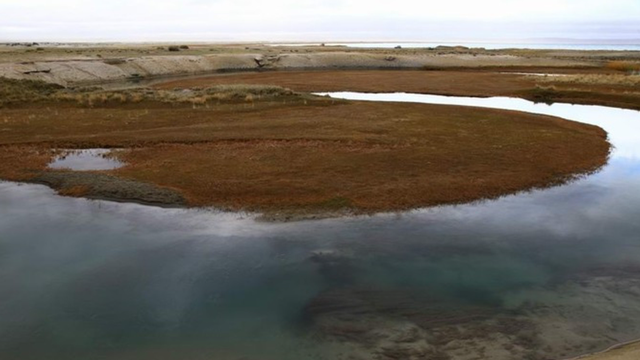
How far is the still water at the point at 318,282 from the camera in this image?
A: 35.8 feet

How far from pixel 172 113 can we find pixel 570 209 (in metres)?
30.8

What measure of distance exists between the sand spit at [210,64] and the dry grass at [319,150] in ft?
98.5

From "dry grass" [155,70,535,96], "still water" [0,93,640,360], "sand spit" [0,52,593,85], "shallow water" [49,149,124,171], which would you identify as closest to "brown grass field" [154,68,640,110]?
"dry grass" [155,70,535,96]

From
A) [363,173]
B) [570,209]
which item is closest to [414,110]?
[363,173]

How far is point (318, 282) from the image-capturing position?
1359cm

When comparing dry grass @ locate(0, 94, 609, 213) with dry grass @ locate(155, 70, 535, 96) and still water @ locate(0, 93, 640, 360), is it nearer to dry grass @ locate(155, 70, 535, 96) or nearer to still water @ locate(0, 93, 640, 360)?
still water @ locate(0, 93, 640, 360)

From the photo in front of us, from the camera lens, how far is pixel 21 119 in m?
37.4

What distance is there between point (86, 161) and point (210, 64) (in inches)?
2971

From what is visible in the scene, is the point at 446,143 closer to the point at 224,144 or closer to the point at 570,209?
the point at 570,209

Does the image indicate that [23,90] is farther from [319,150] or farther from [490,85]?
[490,85]

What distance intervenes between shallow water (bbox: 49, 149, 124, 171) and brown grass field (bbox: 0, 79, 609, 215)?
2.76ft

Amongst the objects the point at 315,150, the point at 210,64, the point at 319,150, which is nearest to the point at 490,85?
the point at 319,150

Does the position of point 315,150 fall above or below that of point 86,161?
above

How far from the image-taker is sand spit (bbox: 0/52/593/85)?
70.1 meters
